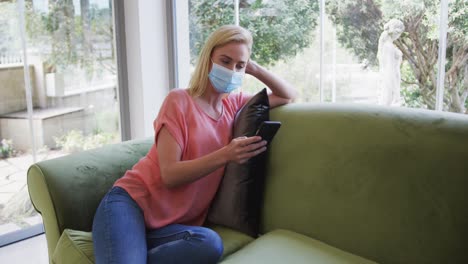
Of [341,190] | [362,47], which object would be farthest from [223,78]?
[362,47]

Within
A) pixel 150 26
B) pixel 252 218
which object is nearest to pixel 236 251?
pixel 252 218

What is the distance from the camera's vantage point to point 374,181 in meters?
1.58

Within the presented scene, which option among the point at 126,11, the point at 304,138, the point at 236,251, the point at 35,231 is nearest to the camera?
the point at 236,251

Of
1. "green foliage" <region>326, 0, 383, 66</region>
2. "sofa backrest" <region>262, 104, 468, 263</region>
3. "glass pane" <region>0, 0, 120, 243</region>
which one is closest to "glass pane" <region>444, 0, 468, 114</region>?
"green foliage" <region>326, 0, 383, 66</region>

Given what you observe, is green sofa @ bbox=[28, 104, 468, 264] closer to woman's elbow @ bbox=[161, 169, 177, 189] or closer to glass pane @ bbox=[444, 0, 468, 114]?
woman's elbow @ bbox=[161, 169, 177, 189]

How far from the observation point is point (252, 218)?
5.90ft

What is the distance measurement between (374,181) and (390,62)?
2.69 feet

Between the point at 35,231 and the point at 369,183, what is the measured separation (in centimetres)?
198

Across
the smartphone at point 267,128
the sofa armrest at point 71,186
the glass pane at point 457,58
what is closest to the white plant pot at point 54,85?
the sofa armrest at point 71,186

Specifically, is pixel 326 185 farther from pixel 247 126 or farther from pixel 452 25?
pixel 452 25

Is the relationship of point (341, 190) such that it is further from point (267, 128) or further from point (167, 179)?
point (167, 179)

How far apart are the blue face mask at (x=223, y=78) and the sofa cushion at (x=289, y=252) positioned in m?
0.56

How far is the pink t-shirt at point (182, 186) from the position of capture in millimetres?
1638

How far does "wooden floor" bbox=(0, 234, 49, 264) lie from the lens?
2.37 metres
